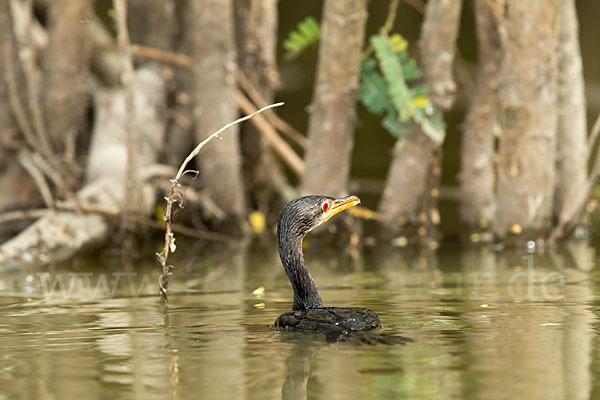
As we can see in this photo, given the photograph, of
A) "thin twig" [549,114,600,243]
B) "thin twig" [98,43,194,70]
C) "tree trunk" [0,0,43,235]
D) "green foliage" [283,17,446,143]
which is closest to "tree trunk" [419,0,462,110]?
"green foliage" [283,17,446,143]

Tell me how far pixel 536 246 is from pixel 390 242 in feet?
4.74

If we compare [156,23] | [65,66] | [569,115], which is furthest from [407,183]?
[65,66]

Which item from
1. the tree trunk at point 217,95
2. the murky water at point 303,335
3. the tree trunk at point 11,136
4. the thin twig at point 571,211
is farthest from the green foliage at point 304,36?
the thin twig at point 571,211

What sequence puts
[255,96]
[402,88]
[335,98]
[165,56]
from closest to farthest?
1. [402,88]
2. [335,98]
3. [165,56]
4. [255,96]

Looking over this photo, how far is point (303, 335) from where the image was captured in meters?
5.23

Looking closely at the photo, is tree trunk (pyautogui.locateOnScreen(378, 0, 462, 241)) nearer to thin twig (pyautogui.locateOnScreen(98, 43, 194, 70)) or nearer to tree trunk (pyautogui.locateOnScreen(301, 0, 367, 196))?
tree trunk (pyautogui.locateOnScreen(301, 0, 367, 196))

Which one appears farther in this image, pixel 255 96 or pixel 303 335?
pixel 255 96

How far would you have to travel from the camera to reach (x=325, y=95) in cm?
959

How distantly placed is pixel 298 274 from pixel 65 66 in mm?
5416

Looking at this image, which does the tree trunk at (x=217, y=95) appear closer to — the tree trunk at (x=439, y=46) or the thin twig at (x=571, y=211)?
the tree trunk at (x=439, y=46)

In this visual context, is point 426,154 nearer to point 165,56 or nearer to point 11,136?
point 165,56

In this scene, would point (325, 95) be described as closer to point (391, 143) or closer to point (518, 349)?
point (518, 349)

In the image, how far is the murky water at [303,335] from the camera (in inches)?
169

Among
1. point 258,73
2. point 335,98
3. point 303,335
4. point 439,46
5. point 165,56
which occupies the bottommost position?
point 303,335
